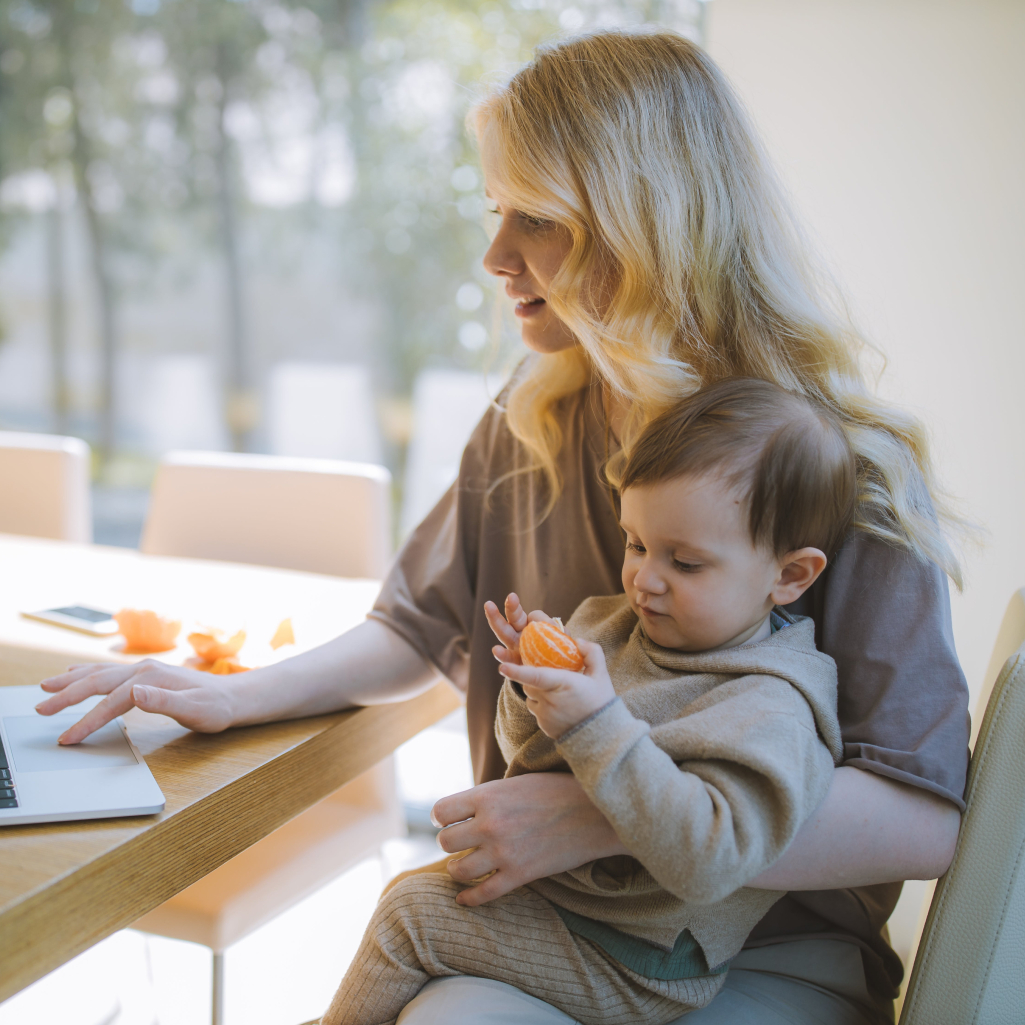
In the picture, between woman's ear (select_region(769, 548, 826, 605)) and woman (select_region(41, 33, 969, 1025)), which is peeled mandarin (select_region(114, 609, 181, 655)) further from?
woman's ear (select_region(769, 548, 826, 605))

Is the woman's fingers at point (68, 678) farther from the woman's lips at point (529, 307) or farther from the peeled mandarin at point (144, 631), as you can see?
the woman's lips at point (529, 307)

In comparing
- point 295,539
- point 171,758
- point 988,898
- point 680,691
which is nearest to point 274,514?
point 295,539

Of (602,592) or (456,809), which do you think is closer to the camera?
(456,809)

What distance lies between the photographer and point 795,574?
3.11ft


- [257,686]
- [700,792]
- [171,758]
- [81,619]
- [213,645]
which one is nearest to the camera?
[700,792]

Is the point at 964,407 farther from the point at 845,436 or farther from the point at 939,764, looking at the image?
the point at 939,764

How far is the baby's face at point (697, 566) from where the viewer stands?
0.90m

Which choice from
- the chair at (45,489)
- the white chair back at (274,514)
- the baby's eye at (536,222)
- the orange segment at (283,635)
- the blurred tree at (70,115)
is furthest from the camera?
the blurred tree at (70,115)

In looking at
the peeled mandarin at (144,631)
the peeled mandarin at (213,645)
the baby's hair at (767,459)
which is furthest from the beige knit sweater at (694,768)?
the peeled mandarin at (144,631)

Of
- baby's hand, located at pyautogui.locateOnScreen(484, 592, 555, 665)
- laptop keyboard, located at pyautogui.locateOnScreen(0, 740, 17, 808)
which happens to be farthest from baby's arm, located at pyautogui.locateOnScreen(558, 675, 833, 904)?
laptop keyboard, located at pyautogui.locateOnScreen(0, 740, 17, 808)

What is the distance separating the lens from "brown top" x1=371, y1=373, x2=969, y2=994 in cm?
92

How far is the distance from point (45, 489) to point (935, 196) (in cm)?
209

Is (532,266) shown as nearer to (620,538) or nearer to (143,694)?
(620,538)

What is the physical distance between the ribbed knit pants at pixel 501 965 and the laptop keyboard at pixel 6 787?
14.3 inches
